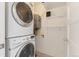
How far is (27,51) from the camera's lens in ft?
5.63

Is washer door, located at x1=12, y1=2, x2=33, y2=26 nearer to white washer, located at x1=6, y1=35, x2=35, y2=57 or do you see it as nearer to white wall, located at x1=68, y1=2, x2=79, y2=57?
white washer, located at x1=6, y1=35, x2=35, y2=57

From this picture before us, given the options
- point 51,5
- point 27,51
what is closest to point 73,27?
point 27,51

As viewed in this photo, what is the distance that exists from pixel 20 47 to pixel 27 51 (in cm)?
26

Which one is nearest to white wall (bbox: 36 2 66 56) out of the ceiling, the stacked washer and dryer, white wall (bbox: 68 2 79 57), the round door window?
the ceiling

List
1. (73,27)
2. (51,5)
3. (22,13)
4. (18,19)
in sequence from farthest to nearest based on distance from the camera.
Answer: (51,5) < (73,27) < (22,13) < (18,19)

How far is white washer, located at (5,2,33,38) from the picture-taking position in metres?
1.35

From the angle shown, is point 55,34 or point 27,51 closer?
point 27,51

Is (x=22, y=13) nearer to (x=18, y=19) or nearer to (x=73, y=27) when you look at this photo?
(x=18, y=19)

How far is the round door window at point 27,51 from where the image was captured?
156 cm

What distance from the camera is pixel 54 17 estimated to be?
2.84 metres

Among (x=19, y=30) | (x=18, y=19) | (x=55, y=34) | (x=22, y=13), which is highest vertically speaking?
(x=22, y=13)

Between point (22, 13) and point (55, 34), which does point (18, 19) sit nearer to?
point (22, 13)

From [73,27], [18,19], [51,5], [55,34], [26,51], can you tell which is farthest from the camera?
[51,5]

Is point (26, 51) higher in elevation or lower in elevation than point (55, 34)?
lower
